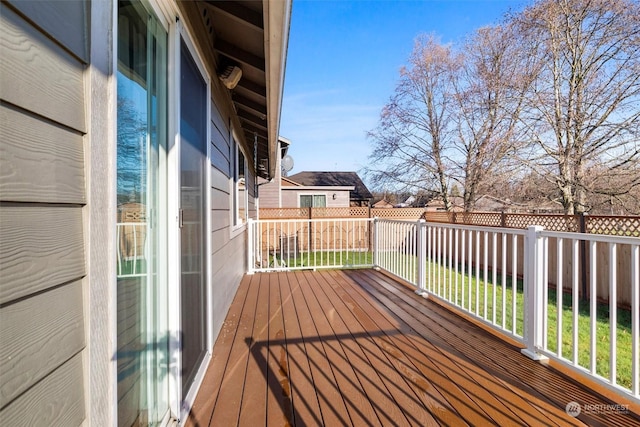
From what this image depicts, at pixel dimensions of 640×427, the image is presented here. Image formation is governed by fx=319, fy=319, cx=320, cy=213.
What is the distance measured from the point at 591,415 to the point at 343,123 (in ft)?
54.3

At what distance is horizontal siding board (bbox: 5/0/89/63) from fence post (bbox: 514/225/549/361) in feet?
8.63

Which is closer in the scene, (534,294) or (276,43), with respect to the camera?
(276,43)

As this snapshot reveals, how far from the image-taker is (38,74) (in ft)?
2.03

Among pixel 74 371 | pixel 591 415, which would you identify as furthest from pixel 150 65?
pixel 591 415

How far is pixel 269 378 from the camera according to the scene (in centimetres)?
201

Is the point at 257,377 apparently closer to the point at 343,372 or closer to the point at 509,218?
the point at 343,372

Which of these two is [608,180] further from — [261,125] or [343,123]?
[343,123]

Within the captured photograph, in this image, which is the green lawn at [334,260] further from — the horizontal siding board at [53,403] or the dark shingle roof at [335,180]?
the dark shingle roof at [335,180]

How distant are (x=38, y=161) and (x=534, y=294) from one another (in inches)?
108

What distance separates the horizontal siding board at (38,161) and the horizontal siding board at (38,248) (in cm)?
3

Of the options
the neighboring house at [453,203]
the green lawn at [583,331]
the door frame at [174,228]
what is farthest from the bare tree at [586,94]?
A: the door frame at [174,228]

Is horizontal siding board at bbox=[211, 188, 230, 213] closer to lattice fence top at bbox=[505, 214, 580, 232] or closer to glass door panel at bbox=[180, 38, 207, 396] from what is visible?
glass door panel at bbox=[180, 38, 207, 396]

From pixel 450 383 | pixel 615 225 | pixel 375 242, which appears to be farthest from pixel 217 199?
pixel 615 225

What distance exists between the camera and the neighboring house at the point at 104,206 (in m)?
0.58
